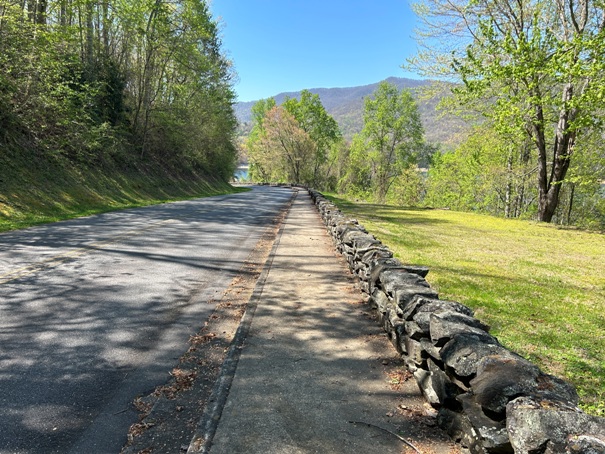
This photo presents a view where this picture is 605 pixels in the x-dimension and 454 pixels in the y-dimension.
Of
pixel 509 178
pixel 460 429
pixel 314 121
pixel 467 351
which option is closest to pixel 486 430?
pixel 460 429

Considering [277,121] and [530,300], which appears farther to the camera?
[277,121]

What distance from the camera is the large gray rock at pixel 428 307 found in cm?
366

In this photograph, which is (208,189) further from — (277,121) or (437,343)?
(437,343)

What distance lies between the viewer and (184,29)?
91.7 ft

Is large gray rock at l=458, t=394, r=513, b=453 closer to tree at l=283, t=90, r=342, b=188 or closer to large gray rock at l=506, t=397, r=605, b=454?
large gray rock at l=506, t=397, r=605, b=454

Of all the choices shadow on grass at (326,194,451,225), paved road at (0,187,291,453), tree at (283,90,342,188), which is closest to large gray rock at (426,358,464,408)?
paved road at (0,187,291,453)

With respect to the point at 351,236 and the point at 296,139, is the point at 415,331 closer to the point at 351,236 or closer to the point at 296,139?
the point at 351,236

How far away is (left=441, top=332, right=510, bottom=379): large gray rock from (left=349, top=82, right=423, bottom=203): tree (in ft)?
172

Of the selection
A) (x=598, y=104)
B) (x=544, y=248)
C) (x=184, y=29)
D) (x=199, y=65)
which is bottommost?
(x=544, y=248)

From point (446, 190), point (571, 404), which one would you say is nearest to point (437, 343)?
point (571, 404)

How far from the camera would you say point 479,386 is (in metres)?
2.43

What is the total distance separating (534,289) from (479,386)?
19.1ft

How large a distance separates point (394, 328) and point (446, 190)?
165ft

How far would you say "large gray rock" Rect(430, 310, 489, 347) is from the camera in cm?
307
